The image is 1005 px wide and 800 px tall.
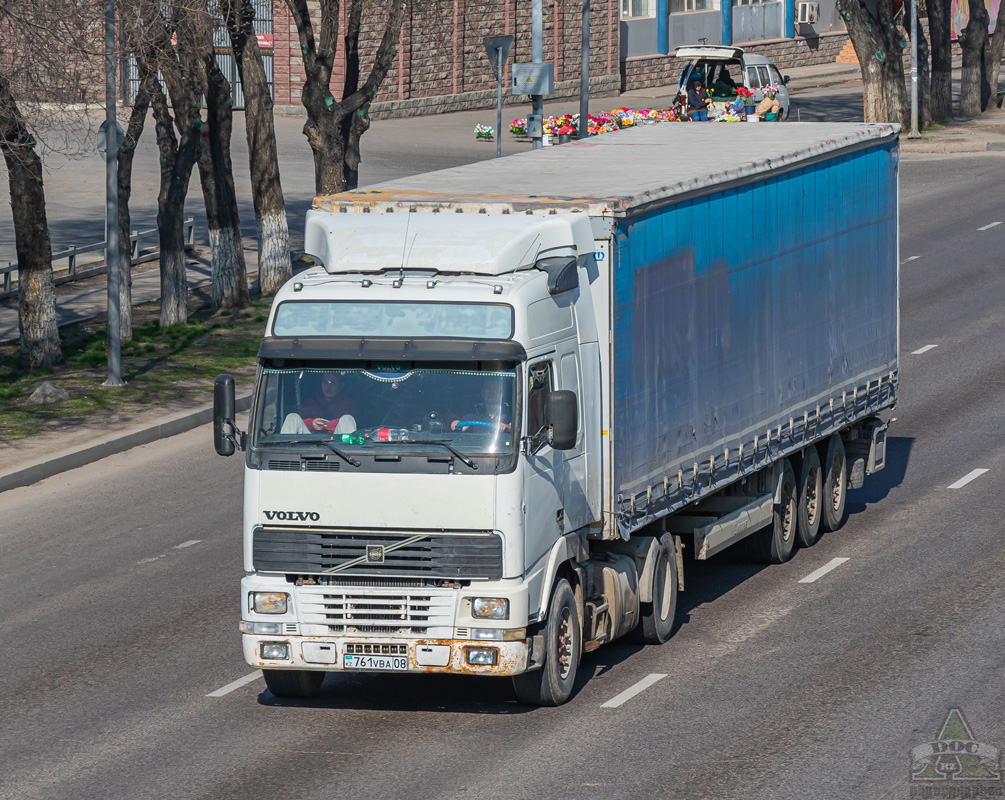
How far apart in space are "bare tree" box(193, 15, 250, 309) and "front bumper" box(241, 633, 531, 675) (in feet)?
56.5

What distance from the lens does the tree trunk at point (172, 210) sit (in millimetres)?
26797

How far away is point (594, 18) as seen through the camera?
204 ft

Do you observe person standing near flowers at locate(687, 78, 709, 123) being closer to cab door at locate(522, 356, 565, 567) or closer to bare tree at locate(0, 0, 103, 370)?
bare tree at locate(0, 0, 103, 370)

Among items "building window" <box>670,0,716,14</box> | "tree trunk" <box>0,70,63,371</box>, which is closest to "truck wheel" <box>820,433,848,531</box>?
"tree trunk" <box>0,70,63,371</box>

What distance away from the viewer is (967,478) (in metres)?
19.1

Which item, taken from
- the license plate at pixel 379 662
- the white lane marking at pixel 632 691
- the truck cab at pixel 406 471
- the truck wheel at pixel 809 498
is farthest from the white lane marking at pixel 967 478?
the license plate at pixel 379 662

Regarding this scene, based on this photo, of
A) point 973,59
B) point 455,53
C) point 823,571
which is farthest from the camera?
point 455,53

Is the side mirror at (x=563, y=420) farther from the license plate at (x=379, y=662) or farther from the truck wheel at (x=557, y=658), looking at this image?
the license plate at (x=379, y=662)

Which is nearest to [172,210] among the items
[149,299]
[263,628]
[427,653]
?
[149,299]

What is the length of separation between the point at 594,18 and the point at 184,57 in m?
37.2

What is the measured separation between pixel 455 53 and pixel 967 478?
39.4 m

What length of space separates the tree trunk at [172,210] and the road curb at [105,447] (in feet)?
15.5

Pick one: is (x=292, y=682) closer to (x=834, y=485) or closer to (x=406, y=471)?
(x=406, y=471)

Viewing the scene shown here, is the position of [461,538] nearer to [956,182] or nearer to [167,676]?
[167,676]
